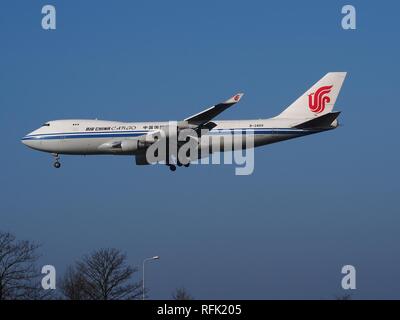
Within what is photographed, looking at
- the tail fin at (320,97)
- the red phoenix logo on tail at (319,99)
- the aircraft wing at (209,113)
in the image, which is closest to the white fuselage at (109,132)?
the aircraft wing at (209,113)

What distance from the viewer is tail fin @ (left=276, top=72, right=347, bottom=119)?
77.1 metres

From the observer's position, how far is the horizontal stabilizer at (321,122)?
66.8 m

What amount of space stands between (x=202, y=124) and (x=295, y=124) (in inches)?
304

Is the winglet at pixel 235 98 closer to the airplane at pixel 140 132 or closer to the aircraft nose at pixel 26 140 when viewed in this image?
the airplane at pixel 140 132

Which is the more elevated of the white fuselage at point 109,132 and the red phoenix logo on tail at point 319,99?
the red phoenix logo on tail at point 319,99

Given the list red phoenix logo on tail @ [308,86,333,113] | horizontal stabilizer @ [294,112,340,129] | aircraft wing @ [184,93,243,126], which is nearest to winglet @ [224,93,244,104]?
aircraft wing @ [184,93,243,126]

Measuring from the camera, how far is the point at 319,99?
7800 cm

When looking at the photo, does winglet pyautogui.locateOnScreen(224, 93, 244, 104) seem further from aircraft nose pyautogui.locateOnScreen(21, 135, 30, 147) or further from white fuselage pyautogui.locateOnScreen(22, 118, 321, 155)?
aircraft nose pyautogui.locateOnScreen(21, 135, 30, 147)

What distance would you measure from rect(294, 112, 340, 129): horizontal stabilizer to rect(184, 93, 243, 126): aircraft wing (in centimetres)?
710

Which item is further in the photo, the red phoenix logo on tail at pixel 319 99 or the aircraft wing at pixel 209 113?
the red phoenix logo on tail at pixel 319 99

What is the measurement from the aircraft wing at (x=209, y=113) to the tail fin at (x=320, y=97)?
11278mm

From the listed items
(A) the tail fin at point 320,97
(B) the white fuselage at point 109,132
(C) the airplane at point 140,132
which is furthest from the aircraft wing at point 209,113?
(A) the tail fin at point 320,97

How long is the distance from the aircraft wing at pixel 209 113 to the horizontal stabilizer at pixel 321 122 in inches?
279
